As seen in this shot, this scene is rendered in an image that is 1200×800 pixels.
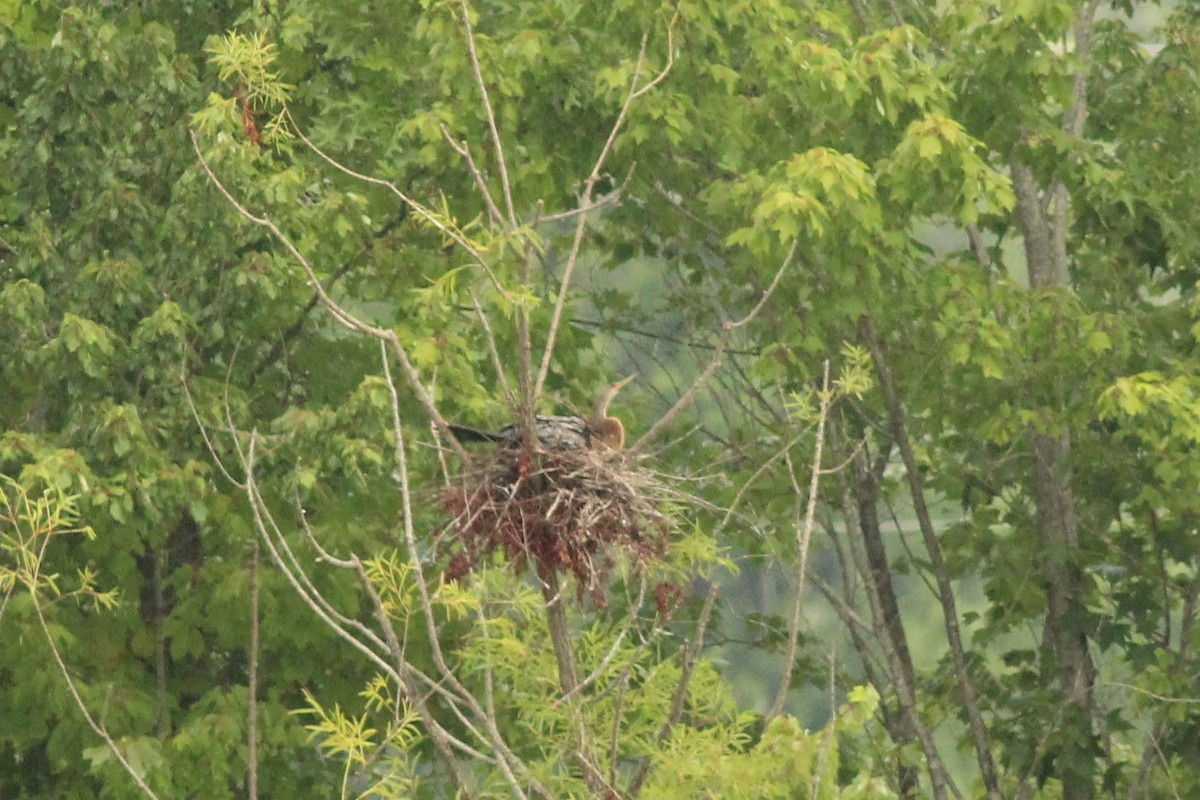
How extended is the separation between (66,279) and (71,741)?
8.15 feet

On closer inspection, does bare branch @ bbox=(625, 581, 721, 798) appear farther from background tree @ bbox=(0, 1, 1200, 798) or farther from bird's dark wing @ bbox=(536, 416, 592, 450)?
background tree @ bbox=(0, 1, 1200, 798)

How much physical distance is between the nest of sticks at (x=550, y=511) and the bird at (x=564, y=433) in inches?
3.2

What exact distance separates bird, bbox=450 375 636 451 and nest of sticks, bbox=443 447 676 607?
8cm

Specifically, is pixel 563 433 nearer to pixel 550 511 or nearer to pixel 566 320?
pixel 550 511

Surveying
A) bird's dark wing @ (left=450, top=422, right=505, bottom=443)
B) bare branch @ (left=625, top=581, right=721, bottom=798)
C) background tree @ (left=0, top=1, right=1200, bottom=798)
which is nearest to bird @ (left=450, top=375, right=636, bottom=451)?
bird's dark wing @ (left=450, top=422, right=505, bottom=443)

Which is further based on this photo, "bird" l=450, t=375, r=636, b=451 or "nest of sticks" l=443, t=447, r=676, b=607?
"bird" l=450, t=375, r=636, b=451

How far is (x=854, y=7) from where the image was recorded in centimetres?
1135

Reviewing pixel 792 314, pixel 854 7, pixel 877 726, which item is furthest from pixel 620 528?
pixel 877 726

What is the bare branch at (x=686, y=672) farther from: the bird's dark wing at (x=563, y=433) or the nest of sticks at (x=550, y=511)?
the bird's dark wing at (x=563, y=433)

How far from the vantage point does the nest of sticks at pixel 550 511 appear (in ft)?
17.3

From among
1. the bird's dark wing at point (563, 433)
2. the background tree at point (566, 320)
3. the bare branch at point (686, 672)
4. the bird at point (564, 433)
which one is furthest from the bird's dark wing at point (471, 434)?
the background tree at point (566, 320)

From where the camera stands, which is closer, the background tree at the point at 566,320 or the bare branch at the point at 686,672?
the bare branch at the point at 686,672

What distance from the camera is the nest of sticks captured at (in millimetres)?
5266

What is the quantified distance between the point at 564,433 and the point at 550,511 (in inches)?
19.2
